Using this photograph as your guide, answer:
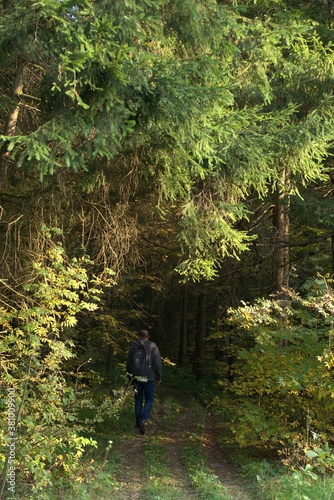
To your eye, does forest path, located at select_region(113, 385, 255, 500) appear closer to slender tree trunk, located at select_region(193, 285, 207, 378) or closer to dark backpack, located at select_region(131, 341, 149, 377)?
dark backpack, located at select_region(131, 341, 149, 377)

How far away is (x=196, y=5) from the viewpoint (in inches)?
220

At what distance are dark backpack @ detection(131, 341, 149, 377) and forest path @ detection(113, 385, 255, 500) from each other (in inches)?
46.4

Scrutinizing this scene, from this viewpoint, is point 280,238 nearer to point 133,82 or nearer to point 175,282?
point 175,282

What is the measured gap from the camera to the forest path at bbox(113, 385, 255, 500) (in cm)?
577

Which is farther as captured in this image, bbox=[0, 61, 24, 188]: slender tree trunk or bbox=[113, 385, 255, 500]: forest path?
bbox=[0, 61, 24, 188]: slender tree trunk

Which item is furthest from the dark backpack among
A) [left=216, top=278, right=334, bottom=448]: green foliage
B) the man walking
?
[left=216, top=278, right=334, bottom=448]: green foliage

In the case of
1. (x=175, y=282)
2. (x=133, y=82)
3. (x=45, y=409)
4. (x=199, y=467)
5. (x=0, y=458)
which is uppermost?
(x=133, y=82)

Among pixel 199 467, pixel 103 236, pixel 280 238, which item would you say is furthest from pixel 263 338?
pixel 280 238

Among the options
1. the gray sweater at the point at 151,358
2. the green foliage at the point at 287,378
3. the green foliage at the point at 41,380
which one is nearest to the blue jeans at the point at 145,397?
the gray sweater at the point at 151,358

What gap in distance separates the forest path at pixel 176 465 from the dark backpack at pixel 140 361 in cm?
118

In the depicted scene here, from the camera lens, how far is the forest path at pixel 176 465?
577 cm

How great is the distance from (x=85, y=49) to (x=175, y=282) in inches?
381

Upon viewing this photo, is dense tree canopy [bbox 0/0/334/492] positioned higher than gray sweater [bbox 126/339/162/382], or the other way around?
dense tree canopy [bbox 0/0/334/492]

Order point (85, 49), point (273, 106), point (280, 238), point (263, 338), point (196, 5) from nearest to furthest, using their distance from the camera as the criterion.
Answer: point (85, 49) < point (196, 5) < point (263, 338) < point (273, 106) < point (280, 238)
